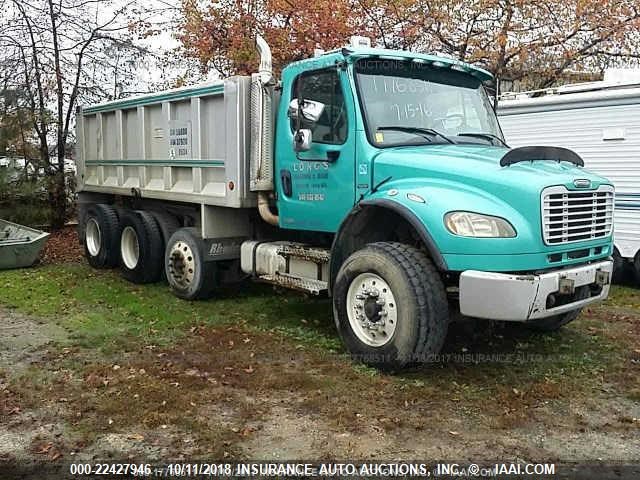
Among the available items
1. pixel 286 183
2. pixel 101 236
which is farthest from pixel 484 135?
pixel 101 236

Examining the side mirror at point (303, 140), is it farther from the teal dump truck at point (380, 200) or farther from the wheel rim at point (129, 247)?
the wheel rim at point (129, 247)

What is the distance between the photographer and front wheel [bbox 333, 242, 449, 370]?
5.04 m

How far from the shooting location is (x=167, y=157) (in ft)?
28.1

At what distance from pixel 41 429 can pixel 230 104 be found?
393cm

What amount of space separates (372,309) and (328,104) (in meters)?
1.95

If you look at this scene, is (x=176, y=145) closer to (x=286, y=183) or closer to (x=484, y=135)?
(x=286, y=183)

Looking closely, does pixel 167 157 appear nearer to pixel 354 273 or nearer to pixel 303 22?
pixel 354 273

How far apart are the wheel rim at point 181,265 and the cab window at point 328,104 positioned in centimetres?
266

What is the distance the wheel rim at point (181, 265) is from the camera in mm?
8047

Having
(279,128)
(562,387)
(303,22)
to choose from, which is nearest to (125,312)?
(279,128)

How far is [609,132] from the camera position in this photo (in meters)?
9.31

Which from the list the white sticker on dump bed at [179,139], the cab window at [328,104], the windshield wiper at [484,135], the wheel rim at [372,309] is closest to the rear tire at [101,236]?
the white sticker on dump bed at [179,139]

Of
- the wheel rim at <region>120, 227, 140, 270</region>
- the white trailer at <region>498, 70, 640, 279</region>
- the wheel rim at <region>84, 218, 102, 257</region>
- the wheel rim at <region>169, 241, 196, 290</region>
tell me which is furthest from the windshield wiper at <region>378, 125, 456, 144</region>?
the wheel rim at <region>84, 218, 102, 257</region>

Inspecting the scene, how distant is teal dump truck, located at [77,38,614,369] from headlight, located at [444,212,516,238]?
0.01 meters
